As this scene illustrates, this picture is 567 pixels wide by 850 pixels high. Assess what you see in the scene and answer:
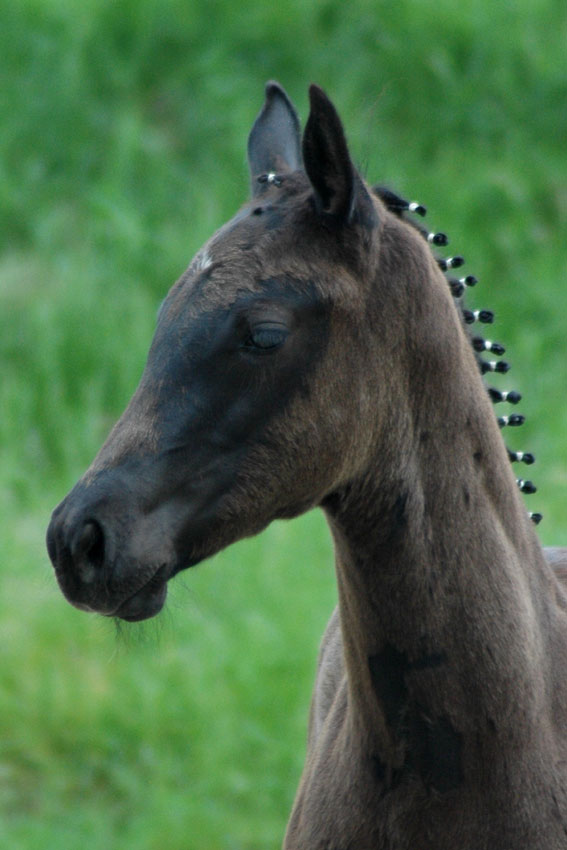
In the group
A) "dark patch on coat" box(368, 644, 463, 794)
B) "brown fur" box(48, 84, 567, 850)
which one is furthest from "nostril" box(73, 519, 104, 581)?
"dark patch on coat" box(368, 644, 463, 794)

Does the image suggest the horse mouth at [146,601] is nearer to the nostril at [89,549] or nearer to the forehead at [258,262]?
the nostril at [89,549]

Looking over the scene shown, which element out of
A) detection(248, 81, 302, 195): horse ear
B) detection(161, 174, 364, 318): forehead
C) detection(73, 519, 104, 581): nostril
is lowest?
detection(73, 519, 104, 581): nostril

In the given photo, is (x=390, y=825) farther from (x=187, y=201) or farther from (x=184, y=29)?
(x=184, y=29)

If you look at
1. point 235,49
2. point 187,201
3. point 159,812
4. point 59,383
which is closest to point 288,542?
point 159,812

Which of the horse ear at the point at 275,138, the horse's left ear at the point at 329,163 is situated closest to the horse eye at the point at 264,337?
the horse's left ear at the point at 329,163

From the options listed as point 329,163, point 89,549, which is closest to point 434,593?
point 89,549

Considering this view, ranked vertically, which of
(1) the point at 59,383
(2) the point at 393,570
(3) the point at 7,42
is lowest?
(2) the point at 393,570

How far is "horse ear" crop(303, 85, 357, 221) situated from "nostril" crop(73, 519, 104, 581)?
2.41 feet

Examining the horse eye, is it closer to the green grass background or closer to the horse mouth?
the horse mouth

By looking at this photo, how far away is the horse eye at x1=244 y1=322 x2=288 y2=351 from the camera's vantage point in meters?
2.35

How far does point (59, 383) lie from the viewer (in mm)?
7715

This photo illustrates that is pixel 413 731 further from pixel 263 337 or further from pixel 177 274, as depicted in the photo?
pixel 177 274

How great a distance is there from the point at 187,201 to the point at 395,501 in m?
6.65

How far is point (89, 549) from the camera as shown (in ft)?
7.35
